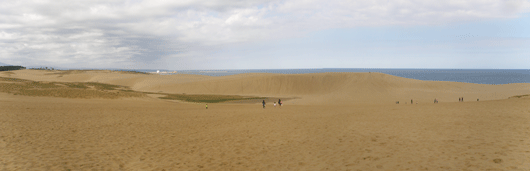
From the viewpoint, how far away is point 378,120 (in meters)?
17.0

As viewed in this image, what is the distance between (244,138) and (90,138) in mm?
6936

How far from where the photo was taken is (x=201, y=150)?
11258 mm

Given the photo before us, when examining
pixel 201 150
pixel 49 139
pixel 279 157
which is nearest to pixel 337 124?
pixel 279 157

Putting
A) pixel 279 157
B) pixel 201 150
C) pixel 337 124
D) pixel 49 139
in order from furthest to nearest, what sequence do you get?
1. pixel 337 124
2. pixel 49 139
3. pixel 201 150
4. pixel 279 157

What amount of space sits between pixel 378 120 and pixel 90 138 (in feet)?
50.2

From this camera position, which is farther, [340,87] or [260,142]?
[340,87]

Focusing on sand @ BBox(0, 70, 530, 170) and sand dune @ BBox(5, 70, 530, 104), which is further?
sand dune @ BBox(5, 70, 530, 104)

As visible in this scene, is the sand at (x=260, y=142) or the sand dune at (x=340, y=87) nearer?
the sand at (x=260, y=142)

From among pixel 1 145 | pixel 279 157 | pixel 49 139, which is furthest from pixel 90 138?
pixel 279 157

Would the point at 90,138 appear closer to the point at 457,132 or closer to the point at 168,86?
the point at 457,132

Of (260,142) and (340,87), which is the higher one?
(340,87)

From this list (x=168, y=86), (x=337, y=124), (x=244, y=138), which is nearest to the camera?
(x=244, y=138)

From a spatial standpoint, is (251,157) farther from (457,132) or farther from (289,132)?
(457,132)

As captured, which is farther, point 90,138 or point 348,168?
point 90,138
